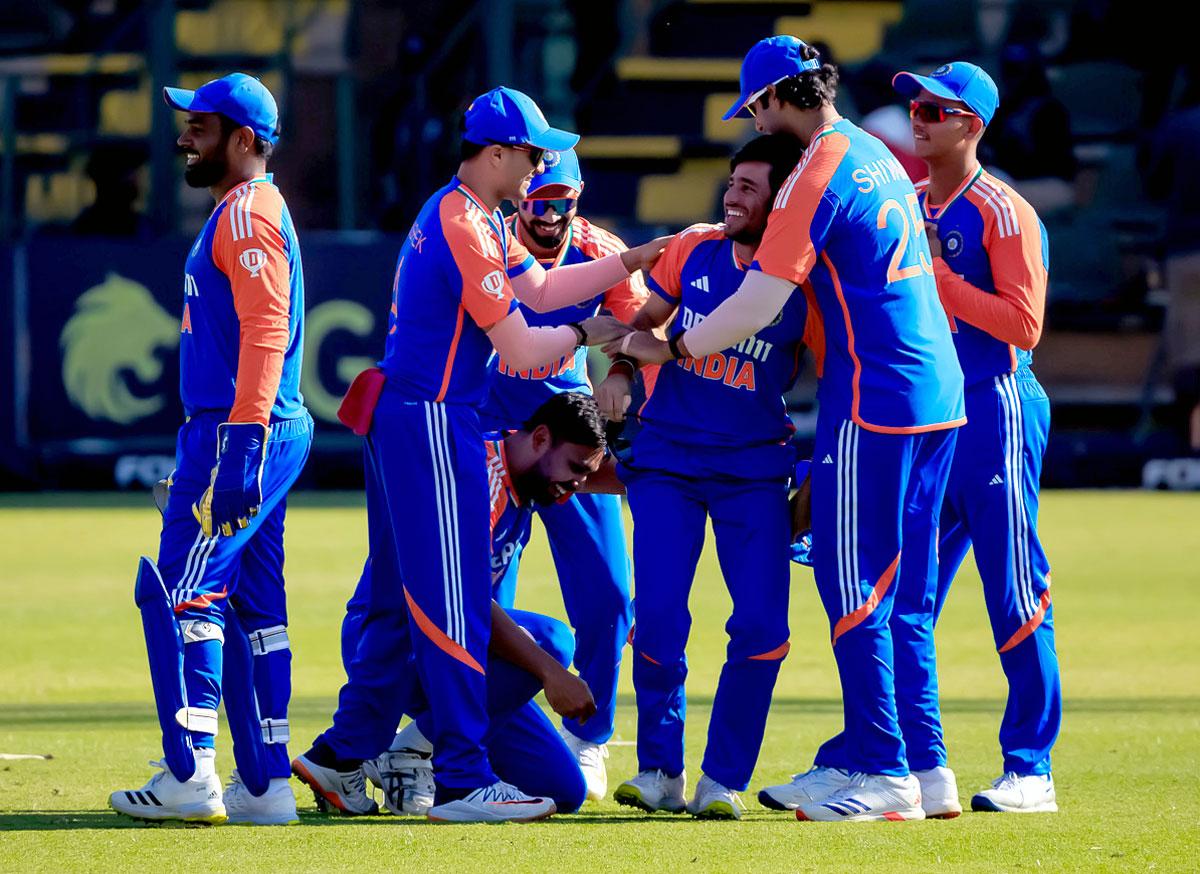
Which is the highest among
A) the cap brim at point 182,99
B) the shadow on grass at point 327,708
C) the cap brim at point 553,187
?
the cap brim at point 182,99

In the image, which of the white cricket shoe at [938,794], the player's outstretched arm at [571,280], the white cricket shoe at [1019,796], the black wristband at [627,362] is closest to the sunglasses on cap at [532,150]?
the player's outstretched arm at [571,280]

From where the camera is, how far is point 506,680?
6.17 meters

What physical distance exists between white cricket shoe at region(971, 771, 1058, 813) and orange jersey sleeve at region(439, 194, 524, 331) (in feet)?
6.83

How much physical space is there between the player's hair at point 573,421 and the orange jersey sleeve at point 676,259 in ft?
1.75

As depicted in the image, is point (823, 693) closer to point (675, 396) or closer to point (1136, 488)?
point (675, 396)

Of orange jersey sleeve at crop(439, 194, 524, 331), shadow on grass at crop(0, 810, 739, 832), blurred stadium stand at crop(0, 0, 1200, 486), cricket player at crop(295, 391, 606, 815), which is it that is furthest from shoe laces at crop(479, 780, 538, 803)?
blurred stadium stand at crop(0, 0, 1200, 486)

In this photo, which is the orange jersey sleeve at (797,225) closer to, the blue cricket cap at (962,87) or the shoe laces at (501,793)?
the blue cricket cap at (962,87)

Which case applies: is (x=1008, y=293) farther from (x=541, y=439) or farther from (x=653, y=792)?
(x=653, y=792)

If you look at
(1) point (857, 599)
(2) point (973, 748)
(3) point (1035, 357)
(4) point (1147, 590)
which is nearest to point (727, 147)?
(3) point (1035, 357)

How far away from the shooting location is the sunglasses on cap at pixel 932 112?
641cm

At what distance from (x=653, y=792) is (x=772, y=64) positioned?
224 centimetres

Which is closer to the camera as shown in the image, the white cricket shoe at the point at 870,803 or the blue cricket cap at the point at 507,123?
the white cricket shoe at the point at 870,803

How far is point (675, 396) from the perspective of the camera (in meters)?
6.38

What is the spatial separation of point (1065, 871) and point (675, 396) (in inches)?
79.4
